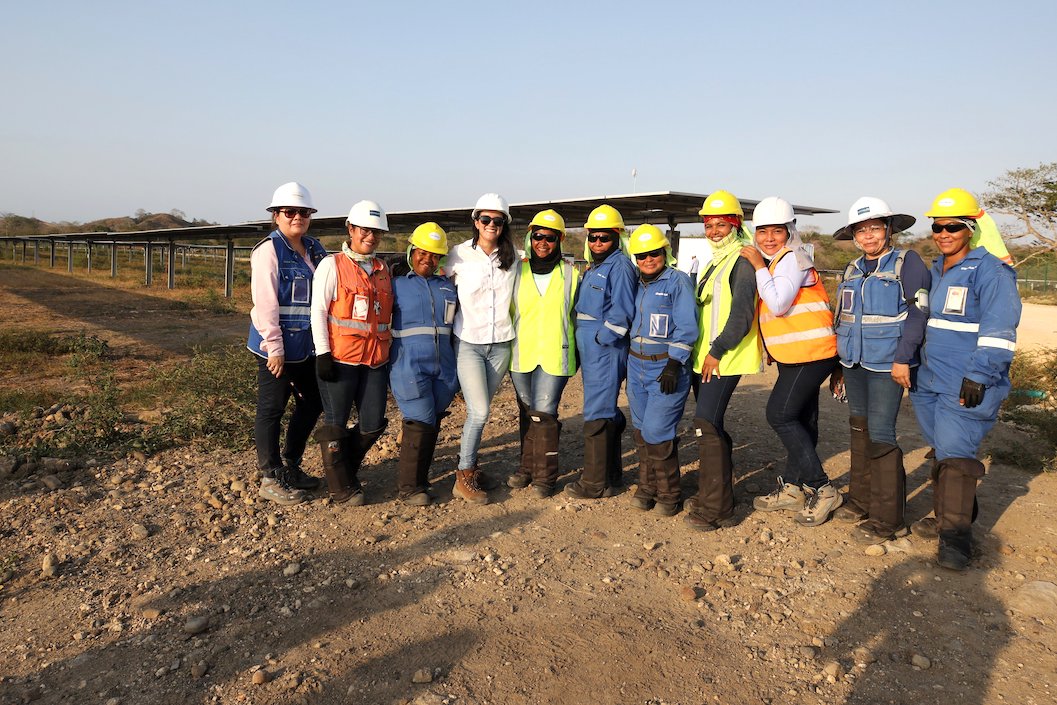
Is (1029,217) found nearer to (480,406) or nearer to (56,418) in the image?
(480,406)

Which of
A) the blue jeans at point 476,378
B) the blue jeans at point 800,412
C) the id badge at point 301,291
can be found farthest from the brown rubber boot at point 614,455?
the id badge at point 301,291

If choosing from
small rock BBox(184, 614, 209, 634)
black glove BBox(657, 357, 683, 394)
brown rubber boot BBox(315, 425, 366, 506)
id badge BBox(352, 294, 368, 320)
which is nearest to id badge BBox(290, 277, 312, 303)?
id badge BBox(352, 294, 368, 320)

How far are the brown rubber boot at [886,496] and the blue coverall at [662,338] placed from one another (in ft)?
4.17

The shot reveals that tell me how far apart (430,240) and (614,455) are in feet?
7.02

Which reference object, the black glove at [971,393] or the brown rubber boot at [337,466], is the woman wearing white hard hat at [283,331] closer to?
the brown rubber boot at [337,466]

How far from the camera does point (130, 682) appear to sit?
9.05 ft

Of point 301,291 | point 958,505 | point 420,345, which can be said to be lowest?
point 958,505

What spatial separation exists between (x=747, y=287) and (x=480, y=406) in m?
2.00

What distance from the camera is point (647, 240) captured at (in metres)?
4.42

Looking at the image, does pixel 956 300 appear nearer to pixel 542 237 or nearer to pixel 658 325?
pixel 658 325

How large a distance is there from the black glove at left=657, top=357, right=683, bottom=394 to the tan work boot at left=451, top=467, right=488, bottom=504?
1.52 m

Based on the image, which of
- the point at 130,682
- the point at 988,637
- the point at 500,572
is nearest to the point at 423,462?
the point at 500,572

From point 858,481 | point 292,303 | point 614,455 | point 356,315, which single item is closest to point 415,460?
point 356,315

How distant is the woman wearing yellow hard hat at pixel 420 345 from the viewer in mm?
4609
